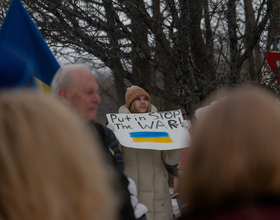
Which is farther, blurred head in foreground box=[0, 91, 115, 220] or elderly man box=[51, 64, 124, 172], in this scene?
elderly man box=[51, 64, 124, 172]

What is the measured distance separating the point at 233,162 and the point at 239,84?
9.17 feet

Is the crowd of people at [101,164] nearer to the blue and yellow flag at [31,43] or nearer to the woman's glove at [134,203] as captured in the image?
the woman's glove at [134,203]

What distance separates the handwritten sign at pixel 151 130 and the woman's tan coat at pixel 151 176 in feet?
0.34

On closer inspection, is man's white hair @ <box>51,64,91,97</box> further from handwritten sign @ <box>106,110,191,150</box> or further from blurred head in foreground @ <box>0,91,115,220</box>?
handwritten sign @ <box>106,110,191,150</box>

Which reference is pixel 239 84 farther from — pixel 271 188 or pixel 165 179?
pixel 271 188

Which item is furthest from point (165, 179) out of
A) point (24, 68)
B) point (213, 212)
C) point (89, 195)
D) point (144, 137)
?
point (89, 195)

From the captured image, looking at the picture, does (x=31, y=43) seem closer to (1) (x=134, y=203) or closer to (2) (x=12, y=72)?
(2) (x=12, y=72)

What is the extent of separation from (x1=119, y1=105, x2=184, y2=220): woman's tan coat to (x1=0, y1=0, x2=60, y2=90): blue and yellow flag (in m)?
1.18

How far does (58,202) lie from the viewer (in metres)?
0.78

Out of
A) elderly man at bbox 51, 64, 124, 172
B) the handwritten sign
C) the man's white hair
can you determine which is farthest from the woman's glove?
the handwritten sign

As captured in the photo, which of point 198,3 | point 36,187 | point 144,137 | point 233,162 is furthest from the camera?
point 198,3

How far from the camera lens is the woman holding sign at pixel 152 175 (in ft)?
10.3

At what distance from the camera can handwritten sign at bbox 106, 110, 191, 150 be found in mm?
3270

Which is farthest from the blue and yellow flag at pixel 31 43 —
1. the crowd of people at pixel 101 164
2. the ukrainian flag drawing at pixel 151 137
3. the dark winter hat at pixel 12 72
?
the crowd of people at pixel 101 164
